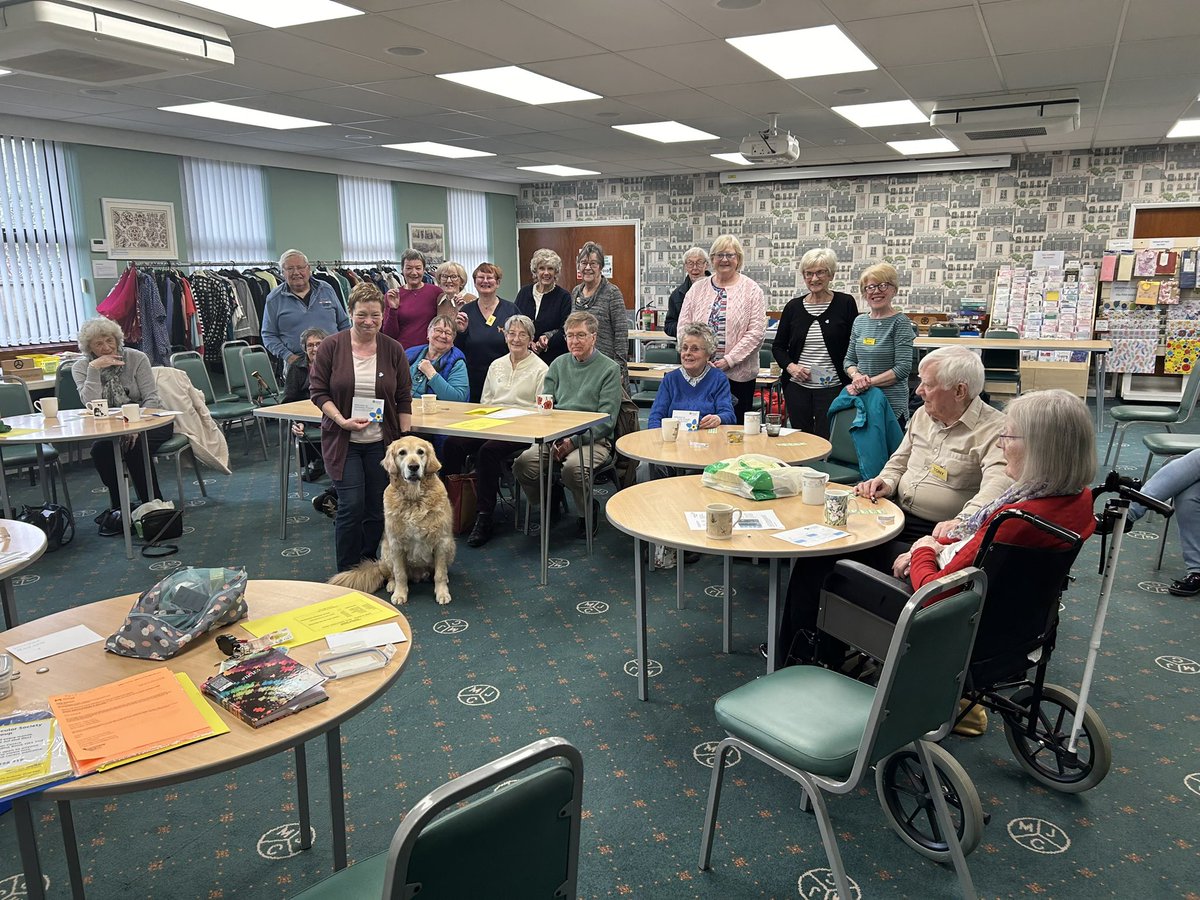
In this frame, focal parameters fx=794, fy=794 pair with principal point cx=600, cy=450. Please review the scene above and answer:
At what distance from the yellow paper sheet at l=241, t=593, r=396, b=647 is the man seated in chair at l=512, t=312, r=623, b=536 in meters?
2.62

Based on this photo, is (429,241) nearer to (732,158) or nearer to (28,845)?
(732,158)

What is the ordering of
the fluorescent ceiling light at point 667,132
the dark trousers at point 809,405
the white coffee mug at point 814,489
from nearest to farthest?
1. the white coffee mug at point 814,489
2. the dark trousers at point 809,405
3. the fluorescent ceiling light at point 667,132

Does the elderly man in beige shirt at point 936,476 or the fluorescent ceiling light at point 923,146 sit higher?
the fluorescent ceiling light at point 923,146

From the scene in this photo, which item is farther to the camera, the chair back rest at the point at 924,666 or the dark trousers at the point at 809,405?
the dark trousers at the point at 809,405

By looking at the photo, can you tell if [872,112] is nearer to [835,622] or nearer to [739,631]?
[739,631]

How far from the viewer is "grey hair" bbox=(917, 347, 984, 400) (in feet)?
9.46

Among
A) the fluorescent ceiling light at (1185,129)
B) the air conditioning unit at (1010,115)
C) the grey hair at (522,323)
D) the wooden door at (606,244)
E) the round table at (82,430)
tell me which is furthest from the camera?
the wooden door at (606,244)

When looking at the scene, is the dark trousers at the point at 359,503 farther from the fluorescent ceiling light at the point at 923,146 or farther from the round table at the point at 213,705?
the fluorescent ceiling light at the point at 923,146

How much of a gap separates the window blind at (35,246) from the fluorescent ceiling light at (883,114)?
6.97 meters

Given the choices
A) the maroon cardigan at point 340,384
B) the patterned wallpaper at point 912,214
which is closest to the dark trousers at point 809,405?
the maroon cardigan at point 340,384

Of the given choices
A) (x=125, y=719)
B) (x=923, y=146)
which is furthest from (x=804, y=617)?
(x=923, y=146)

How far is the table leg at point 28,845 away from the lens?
1312 millimetres

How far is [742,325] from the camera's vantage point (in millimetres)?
4930

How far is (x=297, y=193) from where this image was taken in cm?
936
